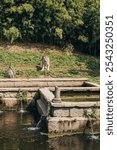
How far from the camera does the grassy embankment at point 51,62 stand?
28719 millimetres

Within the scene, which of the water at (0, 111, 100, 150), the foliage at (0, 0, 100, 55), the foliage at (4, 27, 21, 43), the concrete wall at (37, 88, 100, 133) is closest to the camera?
the water at (0, 111, 100, 150)

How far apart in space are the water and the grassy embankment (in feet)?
42.2

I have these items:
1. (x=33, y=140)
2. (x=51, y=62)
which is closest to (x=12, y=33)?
(x=51, y=62)

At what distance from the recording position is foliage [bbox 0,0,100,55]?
35125 millimetres

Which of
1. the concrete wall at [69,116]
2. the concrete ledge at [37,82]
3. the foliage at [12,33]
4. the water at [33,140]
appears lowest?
the water at [33,140]

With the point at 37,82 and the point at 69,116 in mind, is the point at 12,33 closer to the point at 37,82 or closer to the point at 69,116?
the point at 37,82

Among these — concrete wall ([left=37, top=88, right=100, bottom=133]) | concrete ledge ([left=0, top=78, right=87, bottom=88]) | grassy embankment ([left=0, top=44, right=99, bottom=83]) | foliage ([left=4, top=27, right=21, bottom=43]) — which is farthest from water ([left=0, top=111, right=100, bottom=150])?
foliage ([left=4, top=27, right=21, bottom=43])

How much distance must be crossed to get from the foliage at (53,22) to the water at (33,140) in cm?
2064

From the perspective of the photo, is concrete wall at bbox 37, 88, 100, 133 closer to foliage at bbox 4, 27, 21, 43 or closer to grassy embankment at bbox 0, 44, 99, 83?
grassy embankment at bbox 0, 44, 99, 83

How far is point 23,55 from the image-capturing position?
109 feet

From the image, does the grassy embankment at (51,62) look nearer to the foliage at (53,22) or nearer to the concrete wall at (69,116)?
the foliage at (53,22)

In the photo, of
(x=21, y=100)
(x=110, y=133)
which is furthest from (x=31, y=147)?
(x=21, y=100)

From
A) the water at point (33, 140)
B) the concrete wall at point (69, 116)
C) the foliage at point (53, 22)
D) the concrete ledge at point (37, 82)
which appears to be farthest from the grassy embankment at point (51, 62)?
the concrete wall at point (69, 116)

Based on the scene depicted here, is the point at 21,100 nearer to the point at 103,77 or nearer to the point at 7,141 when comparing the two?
the point at 7,141
